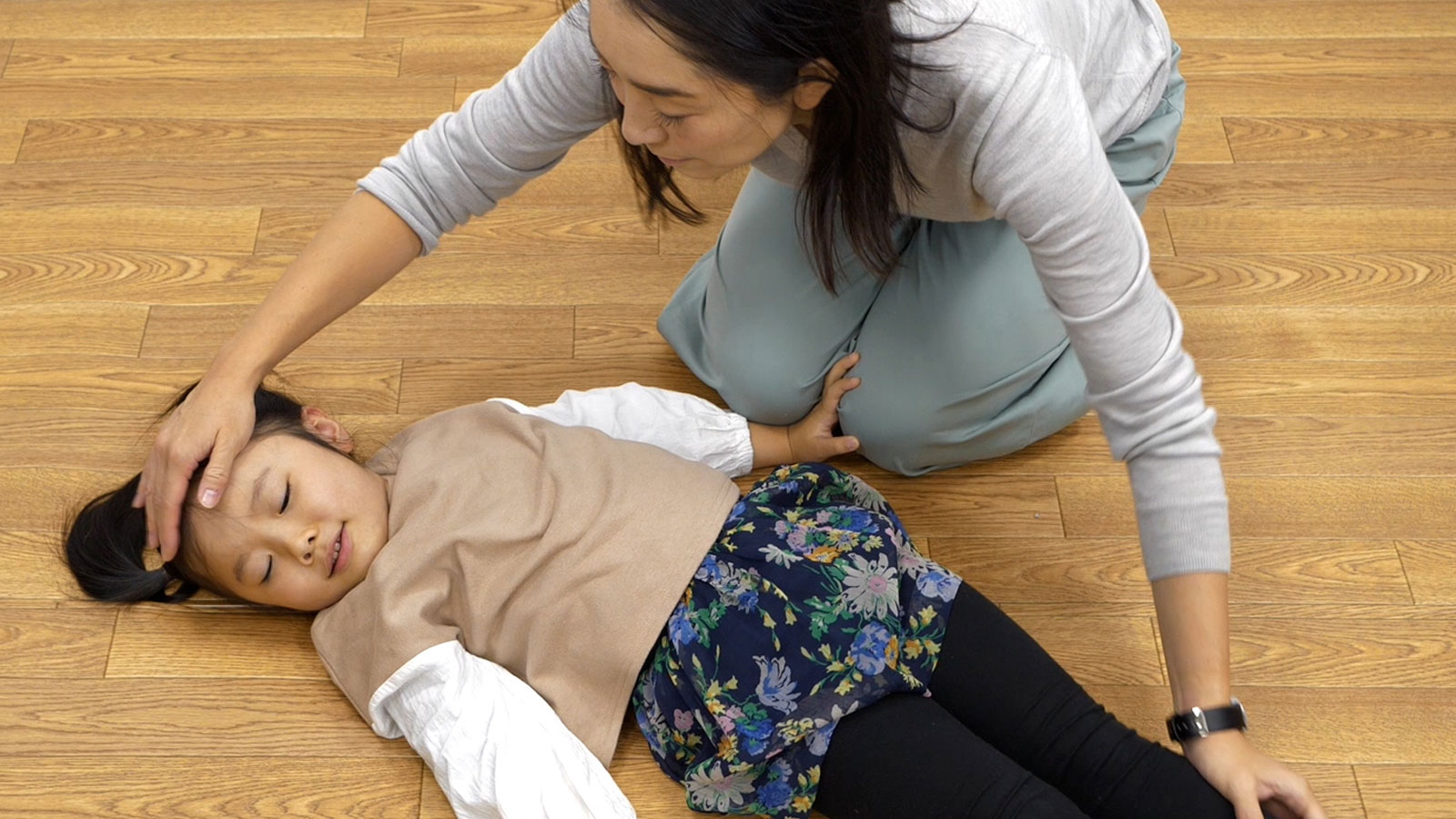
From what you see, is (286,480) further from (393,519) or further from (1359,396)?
(1359,396)

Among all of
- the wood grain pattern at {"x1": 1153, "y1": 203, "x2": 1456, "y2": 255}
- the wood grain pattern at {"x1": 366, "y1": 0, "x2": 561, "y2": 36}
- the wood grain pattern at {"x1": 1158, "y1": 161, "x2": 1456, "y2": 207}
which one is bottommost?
the wood grain pattern at {"x1": 1153, "y1": 203, "x2": 1456, "y2": 255}

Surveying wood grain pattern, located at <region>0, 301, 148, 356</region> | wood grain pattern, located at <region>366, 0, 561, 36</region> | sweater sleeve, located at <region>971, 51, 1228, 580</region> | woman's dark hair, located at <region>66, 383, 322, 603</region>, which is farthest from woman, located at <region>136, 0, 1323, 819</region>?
wood grain pattern, located at <region>366, 0, 561, 36</region>

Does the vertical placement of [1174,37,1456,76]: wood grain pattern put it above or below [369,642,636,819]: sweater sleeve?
above

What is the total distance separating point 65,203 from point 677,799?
3.87 feet

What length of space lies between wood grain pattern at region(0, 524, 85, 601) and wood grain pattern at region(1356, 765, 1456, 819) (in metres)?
1.34

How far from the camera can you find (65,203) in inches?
71.8

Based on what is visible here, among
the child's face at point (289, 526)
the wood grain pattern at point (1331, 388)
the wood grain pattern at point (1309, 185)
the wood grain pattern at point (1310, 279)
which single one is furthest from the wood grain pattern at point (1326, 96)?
the child's face at point (289, 526)

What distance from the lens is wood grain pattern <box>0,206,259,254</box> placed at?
1.78 metres

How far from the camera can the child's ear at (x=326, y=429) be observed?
141 cm

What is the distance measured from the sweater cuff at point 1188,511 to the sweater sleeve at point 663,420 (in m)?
0.54

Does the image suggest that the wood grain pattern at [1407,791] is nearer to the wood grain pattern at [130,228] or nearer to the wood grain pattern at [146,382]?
the wood grain pattern at [146,382]

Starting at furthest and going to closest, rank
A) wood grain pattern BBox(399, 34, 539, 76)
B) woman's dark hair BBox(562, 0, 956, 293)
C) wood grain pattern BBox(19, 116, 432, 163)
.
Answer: wood grain pattern BBox(399, 34, 539, 76)
wood grain pattern BBox(19, 116, 432, 163)
woman's dark hair BBox(562, 0, 956, 293)

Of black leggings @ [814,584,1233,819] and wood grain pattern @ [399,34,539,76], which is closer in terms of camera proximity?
black leggings @ [814,584,1233,819]

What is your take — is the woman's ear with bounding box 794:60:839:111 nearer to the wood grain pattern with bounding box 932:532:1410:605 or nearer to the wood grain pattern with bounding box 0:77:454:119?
the wood grain pattern with bounding box 932:532:1410:605
